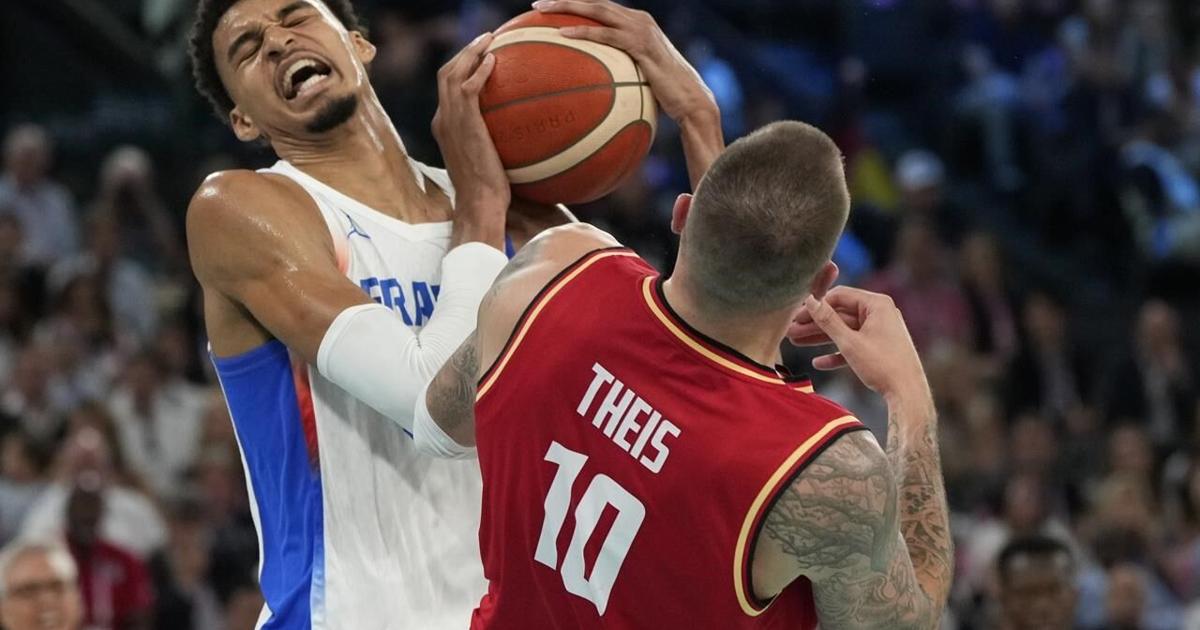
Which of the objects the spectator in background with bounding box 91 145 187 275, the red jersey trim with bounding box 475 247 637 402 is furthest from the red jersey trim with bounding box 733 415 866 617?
the spectator in background with bounding box 91 145 187 275

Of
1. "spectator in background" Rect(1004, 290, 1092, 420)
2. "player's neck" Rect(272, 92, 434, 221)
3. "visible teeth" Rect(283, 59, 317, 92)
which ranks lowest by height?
"spectator in background" Rect(1004, 290, 1092, 420)

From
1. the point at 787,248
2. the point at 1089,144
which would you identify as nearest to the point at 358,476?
the point at 787,248

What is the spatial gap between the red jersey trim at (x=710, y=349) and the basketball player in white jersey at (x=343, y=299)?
0.67 meters

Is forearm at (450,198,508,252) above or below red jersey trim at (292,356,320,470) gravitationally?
above

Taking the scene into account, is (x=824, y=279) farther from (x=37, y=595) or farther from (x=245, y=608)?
(x=245, y=608)

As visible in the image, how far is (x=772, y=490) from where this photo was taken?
3277 millimetres

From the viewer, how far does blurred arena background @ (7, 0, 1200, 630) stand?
393 inches

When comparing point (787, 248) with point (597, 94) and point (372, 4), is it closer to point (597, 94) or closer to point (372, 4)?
point (597, 94)

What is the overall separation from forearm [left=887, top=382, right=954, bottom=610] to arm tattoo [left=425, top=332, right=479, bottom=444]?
84 centimetres

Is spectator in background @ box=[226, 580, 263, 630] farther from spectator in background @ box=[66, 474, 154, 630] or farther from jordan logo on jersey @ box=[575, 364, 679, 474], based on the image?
jordan logo on jersey @ box=[575, 364, 679, 474]

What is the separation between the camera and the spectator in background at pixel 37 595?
7.16m

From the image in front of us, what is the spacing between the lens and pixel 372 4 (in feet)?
46.0

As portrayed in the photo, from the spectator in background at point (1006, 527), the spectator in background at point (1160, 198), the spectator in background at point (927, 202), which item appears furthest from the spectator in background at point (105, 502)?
the spectator in background at point (1160, 198)

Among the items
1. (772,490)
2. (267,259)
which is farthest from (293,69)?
(772,490)
